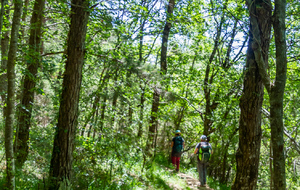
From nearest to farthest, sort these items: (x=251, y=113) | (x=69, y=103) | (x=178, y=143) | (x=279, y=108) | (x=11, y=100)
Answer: (x=279, y=108)
(x=11, y=100)
(x=251, y=113)
(x=69, y=103)
(x=178, y=143)

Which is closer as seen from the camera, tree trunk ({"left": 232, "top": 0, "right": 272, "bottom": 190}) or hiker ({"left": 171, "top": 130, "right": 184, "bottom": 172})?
tree trunk ({"left": 232, "top": 0, "right": 272, "bottom": 190})

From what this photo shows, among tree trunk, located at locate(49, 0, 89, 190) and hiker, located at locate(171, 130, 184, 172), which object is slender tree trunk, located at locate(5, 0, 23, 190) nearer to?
tree trunk, located at locate(49, 0, 89, 190)

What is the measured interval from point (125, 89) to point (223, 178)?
8.47 metres

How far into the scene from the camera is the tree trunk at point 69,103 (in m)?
5.31

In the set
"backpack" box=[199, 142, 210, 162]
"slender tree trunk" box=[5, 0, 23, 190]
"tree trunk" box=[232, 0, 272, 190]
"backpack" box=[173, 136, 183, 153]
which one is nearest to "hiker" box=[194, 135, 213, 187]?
"backpack" box=[199, 142, 210, 162]

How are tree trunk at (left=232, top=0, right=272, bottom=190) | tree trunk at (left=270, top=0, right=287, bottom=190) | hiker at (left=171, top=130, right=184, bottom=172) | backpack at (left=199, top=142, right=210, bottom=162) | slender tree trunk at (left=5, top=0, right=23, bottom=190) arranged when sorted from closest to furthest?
tree trunk at (left=270, top=0, right=287, bottom=190)
slender tree trunk at (left=5, top=0, right=23, bottom=190)
tree trunk at (left=232, top=0, right=272, bottom=190)
backpack at (left=199, top=142, right=210, bottom=162)
hiker at (left=171, top=130, right=184, bottom=172)

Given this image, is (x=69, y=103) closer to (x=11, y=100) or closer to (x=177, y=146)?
(x=11, y=100)

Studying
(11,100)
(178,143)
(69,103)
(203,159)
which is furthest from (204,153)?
(11,100)

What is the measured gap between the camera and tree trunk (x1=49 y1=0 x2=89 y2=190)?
5311 mm

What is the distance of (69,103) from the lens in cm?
545

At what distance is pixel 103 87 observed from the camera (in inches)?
261

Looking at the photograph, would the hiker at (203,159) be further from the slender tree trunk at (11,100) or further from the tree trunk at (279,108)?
the slender tree trunk at (11,100)

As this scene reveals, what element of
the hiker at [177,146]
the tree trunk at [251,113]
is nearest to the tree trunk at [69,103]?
the tree trunk at [251,113]

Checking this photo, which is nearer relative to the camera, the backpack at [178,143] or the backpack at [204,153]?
the backpack at [204,153]
